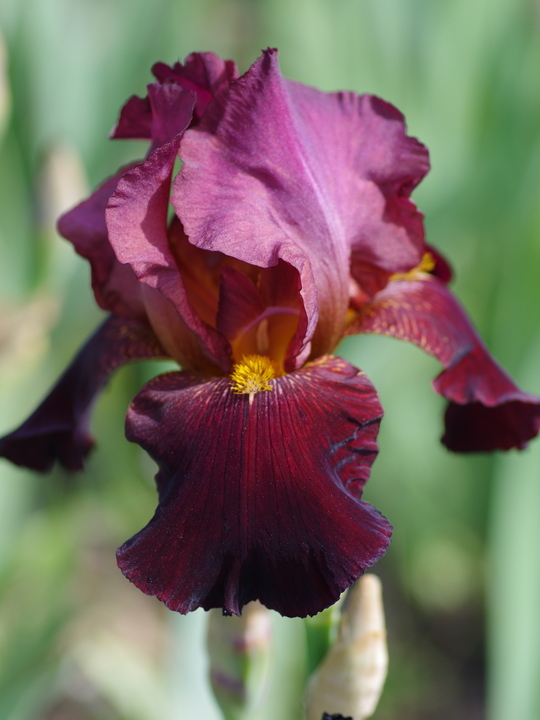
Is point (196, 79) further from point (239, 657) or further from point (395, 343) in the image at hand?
point (395, 343)

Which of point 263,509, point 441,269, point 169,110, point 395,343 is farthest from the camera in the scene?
point 395,343

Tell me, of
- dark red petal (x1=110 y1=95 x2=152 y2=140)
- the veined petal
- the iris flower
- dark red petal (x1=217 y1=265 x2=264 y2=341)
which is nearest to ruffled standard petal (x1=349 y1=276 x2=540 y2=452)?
the iris flower

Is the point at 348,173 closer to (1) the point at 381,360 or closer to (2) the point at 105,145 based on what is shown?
(1) the point at 381,360

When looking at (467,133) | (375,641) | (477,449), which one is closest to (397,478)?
(467,133)

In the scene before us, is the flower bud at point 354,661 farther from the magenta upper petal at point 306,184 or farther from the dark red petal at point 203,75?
the dark red petal at point 203,75

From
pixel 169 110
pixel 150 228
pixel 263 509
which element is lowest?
pixel 263 509

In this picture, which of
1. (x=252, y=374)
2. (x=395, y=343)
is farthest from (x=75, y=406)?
(x=395, y=343)
